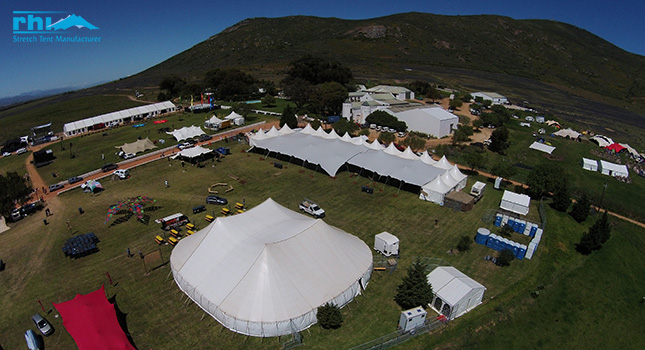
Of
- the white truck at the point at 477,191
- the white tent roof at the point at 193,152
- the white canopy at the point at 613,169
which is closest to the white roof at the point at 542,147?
the white canopy at the point at 613,169

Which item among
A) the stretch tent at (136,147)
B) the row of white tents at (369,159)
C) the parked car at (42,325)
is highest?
the row of white tents at (369,159)

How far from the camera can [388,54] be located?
186 metres

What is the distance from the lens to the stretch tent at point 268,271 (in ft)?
68.7

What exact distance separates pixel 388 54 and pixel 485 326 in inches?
7202

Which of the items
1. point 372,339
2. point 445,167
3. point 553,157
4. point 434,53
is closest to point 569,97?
point 434,53

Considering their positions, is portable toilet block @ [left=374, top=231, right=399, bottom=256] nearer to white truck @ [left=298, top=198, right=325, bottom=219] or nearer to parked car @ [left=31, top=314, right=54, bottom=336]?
white truck @ [left=298, top=198, right=325, bottom=219]

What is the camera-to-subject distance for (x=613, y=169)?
54656 millimetres

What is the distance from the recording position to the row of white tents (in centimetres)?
3944

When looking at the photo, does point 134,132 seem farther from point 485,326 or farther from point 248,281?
point 485,326

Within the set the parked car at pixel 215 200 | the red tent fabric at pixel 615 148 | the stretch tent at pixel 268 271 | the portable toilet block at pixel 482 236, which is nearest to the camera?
the stretch tent at pixel 268 271

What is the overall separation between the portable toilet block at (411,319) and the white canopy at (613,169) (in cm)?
5352

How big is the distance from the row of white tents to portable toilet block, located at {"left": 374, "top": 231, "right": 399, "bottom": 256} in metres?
12.3

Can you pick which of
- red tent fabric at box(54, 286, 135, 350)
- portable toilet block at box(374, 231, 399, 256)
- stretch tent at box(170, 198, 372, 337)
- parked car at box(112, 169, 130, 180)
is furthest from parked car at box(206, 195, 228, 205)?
portable toilet block at box(374, 231, 399, 256)

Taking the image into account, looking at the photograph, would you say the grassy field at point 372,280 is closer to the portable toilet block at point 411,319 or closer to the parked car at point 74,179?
the portable toilet block at point 411,319
